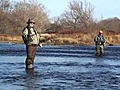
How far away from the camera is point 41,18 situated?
371ft

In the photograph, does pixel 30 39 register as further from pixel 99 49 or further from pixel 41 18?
pixel 41 18

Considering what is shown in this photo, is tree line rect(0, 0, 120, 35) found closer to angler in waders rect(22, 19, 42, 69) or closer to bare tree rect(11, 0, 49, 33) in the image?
bare tree rect(11, 0, 49, 33)

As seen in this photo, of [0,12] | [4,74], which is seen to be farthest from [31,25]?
[0,12]

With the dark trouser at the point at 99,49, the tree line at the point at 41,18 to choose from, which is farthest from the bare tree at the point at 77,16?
the dark trouser at the point at 99,49

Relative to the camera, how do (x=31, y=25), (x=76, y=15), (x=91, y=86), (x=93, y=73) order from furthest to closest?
(x=76, y=15), (x=31, y=25), (x=93, y=73), (x=91, y=86)

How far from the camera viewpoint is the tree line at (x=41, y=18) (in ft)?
341

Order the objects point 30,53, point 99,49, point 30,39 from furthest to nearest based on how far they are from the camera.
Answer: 1. point 99,49
2. point 30,53
3. point 30,39

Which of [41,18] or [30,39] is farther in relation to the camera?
[41,18]

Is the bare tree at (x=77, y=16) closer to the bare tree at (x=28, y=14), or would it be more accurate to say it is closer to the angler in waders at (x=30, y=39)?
the bare tree at (x=28, y=14)

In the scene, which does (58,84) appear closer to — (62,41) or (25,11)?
(62,41)

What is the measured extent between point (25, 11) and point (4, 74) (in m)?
93.2

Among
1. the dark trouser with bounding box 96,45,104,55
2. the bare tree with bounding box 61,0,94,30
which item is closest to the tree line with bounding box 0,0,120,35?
the bare tree with bounding box 61,0,94,30

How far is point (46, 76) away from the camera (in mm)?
15570

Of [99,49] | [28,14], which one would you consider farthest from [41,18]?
[99,49]
